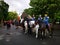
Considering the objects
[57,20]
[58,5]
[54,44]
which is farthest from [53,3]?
[54,44]

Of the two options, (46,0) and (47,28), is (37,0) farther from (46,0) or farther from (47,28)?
(47,28)

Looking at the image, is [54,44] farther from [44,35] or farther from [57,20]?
[57,20]

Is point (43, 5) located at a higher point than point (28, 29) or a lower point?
higher

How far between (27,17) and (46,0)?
908 inches

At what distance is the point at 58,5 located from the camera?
1697 inches

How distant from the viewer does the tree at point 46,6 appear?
43100mm

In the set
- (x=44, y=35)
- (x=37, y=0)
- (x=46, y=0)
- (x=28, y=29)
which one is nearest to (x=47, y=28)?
(x=44, y=35)

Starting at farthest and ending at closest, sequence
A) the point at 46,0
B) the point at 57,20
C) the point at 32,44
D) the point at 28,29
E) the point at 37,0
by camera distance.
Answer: the point at 37,0
the point at 46,0
the point at 57,20
the point at 28,29
the point at 32,44

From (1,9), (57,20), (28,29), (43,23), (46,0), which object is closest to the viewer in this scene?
(43,23)

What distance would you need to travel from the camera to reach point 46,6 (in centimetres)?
4516

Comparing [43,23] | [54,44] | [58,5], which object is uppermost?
[58,5]

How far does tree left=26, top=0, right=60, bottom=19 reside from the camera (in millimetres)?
43100

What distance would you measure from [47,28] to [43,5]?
1135 inches

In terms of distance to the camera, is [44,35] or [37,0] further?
[37,0]
